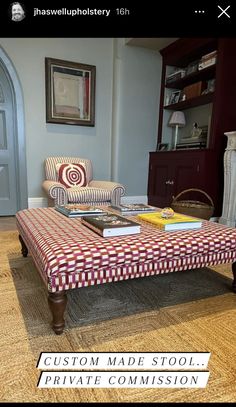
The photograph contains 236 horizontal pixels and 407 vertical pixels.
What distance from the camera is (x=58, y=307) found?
0.85m

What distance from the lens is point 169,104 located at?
326 centimetres

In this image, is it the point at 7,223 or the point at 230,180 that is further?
the point at 7,223

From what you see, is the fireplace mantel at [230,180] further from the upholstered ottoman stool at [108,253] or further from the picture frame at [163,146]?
the upholstered ottoman stool at [108,253]

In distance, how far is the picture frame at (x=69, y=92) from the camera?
2.96 meters

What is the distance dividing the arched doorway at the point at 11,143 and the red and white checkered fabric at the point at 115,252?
201 centimetres

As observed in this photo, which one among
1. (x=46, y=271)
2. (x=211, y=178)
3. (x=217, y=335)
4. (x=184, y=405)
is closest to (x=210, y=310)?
(x=217, y=335)

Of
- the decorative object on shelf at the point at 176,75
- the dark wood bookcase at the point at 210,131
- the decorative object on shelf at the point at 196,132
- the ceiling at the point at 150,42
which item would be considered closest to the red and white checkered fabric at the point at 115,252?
the dark wood bookcase at the point at 210,131

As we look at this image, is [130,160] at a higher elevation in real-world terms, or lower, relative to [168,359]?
higher

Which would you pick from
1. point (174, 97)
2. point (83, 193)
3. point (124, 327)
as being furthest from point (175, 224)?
point (174, 97)

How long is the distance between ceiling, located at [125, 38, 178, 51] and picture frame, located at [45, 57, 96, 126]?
57 centimetres

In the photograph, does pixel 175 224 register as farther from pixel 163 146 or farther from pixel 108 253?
pixel 163 146
